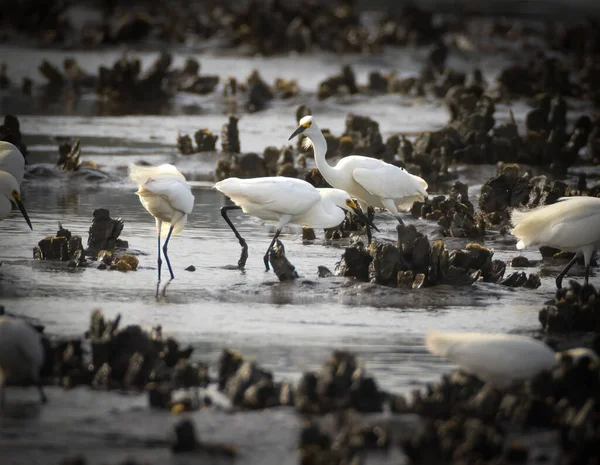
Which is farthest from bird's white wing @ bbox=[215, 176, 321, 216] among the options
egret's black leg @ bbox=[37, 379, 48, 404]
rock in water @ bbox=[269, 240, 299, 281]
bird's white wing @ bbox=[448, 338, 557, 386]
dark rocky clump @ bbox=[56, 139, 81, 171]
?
dark rocky clump @ bbox=[56, 139, 81, 171]

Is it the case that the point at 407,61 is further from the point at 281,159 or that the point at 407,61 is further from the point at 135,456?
the point at 135,456

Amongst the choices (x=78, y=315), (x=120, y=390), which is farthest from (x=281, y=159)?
(x=120, y=390)

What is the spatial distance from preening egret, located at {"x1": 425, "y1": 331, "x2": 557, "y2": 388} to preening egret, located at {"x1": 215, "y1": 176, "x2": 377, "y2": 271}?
3.71 m

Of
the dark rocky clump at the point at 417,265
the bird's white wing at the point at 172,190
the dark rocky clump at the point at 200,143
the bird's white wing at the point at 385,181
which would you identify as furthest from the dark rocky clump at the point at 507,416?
the dark rocky clump at the point at 200,143

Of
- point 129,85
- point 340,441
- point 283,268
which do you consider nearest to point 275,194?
point 283,268

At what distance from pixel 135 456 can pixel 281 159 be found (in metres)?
9.36

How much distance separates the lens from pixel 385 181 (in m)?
10.8

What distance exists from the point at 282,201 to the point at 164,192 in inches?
46.8

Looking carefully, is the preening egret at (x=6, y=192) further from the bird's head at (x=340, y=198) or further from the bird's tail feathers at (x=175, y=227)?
the bird's head at (x=340, y=198)

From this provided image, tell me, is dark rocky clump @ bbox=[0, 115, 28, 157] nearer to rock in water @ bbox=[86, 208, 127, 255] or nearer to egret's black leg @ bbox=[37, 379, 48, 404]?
rock in water @ bbox=[86, 208, 127, 255]

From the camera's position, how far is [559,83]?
24000 millimetres

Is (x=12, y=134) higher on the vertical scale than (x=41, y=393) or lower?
higher

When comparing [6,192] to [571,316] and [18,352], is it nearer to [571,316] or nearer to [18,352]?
[18,352]

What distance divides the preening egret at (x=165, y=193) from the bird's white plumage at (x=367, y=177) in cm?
196
